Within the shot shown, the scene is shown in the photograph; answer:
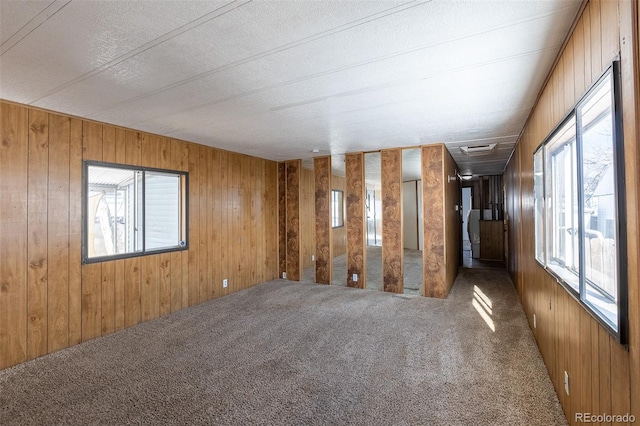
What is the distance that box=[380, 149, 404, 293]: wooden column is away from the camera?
4746 mm

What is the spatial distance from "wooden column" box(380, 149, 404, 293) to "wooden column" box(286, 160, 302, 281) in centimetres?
178

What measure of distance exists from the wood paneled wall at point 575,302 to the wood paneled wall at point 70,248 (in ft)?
13.8

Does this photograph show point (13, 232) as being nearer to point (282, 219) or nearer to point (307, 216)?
point (282, 219)

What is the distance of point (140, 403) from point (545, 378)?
3064mm

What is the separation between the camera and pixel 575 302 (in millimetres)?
1607

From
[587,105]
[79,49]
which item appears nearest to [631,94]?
[587,105]

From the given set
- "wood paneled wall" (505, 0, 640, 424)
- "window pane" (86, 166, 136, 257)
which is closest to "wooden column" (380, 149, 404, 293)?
"wood paneled wall" (505, 0, 640, 424)

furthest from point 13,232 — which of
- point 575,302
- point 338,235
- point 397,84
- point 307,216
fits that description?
point 338,235

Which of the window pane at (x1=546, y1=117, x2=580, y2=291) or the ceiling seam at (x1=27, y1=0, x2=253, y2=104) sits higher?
the ceiling seam at (x1=27, y1=0, x2=253, y2=104)

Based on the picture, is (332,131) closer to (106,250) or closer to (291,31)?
(291,31)

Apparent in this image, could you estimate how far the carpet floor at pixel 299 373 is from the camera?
75.5 inches

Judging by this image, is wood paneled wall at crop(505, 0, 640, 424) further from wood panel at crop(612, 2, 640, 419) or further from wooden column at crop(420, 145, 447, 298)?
wooden column at crop(420, 145, 447, 298)

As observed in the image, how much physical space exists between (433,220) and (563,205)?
2566mm

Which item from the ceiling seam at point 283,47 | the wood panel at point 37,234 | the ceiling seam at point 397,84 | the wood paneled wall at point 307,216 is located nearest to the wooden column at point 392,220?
the ceiling seam at point 397,84
